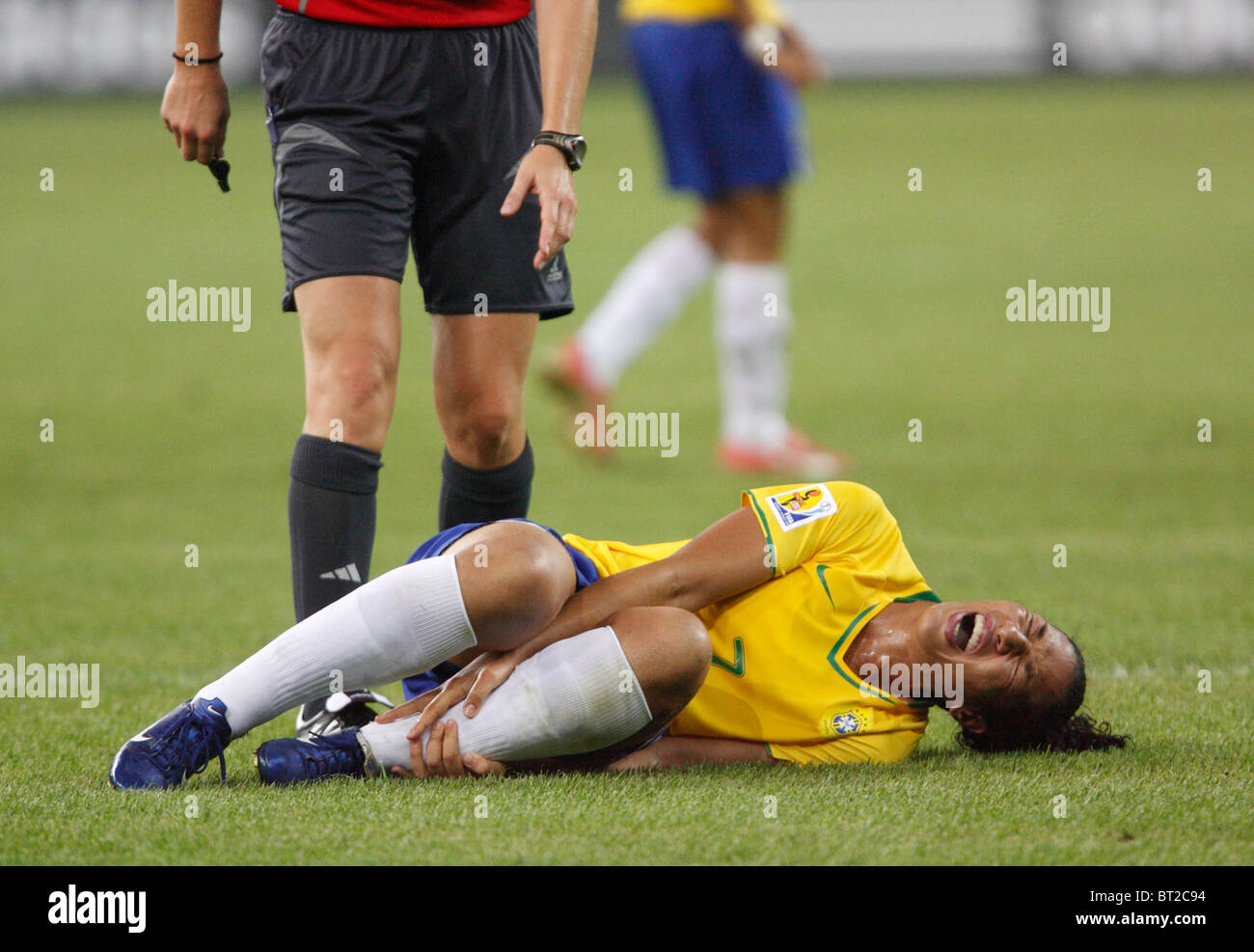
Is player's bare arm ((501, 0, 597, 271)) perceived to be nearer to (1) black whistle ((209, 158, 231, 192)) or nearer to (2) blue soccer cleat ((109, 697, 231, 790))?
(1) black whistle ((209, 158, 231, 192))

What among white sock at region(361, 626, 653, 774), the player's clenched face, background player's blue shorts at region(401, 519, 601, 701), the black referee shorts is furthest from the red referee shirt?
the player's clenched face

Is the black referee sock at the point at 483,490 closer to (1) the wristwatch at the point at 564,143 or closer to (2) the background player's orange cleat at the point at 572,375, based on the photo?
(1) the wristwatch at the point at 564,143

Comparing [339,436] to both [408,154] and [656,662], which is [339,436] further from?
[656,662]

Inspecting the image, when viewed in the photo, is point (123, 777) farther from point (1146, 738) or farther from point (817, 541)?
point (1146, 738)

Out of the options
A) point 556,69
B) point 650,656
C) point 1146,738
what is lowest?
point 1146,738

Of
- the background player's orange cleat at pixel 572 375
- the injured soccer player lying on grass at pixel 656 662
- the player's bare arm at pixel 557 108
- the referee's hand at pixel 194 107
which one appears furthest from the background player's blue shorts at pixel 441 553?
the background player's orange cleat at pixel 572 375

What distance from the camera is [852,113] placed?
22359mm

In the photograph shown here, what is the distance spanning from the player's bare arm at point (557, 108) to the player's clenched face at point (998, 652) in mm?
970

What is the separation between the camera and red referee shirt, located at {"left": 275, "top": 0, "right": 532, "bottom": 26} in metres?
3.37

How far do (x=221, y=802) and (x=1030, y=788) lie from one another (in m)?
1.30

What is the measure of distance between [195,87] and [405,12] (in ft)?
1.43

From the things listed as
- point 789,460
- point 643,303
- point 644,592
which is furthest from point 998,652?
point 643,303

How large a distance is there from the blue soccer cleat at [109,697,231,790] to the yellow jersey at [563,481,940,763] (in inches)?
31.8
